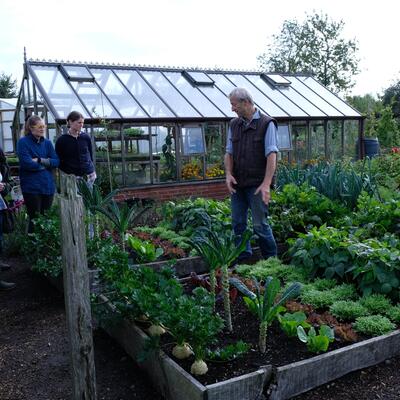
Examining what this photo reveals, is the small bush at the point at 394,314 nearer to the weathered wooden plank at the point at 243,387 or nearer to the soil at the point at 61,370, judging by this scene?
the soil at the point at 61,370

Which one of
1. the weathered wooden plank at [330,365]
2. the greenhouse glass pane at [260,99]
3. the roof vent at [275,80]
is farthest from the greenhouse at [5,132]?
the weathered wooden plank at [330,365]

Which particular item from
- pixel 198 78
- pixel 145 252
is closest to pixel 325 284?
pixel 145 252

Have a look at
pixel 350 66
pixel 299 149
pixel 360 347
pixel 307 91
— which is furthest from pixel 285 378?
pixel 350 66

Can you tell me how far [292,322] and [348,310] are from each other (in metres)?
0.57

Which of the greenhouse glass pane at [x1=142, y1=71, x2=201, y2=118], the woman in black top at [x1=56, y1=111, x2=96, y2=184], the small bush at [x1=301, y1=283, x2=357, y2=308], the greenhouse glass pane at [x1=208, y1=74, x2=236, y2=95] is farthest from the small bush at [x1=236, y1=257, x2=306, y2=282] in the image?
the greenhouse glass pane at [x1=208, y1=74, x2=236, y2=95]

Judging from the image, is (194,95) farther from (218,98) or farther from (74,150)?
(74,150)

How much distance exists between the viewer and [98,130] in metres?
8.78

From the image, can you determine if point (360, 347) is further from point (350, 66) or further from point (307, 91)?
point (350, 66)

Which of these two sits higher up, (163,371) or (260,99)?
(260,99)

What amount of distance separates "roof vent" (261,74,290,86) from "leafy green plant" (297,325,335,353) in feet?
34.4

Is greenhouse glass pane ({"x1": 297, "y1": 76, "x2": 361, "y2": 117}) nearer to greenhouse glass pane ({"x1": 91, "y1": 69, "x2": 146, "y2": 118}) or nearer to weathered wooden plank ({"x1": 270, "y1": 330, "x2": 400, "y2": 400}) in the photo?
greenhouse glass pane ({"x1": 91, "y1": 69, "x2": 146, "y2": 118})

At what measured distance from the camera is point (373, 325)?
10.1 ft

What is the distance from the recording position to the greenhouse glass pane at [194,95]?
33.3 ft

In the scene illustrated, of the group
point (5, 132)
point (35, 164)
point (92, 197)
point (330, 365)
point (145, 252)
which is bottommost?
point (330, 365)
